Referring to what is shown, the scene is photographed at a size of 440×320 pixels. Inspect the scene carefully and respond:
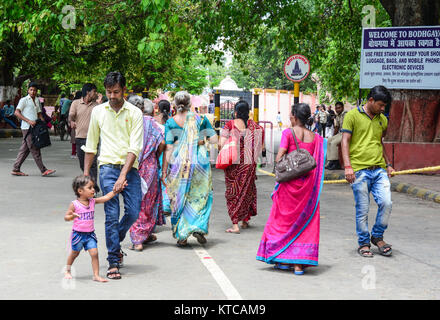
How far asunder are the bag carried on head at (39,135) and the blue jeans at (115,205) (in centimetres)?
828

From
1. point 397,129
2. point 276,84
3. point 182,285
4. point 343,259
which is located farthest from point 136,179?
point 276,84

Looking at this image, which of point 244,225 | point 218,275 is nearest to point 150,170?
point 244,225

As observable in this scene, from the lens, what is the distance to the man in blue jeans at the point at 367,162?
23.6 feet

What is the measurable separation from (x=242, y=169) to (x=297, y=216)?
2500 millimetres

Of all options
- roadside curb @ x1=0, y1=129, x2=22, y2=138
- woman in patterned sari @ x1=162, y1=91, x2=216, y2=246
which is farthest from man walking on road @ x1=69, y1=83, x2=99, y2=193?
roadside curb @ x1=0, y1=129, x2=22, y2=138

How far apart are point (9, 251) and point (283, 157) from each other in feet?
9.59

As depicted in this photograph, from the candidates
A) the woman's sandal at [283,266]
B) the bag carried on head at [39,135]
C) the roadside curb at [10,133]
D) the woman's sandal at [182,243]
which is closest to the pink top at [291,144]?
the woman's sandal at [283,266]

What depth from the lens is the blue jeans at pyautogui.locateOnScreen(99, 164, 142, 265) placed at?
6.05 m

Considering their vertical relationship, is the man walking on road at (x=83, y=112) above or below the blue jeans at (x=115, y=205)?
above

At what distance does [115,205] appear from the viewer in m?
6.07

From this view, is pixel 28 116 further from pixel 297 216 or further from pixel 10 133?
pixel 10 133

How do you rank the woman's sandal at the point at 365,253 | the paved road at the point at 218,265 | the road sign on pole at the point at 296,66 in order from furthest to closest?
1. the road sign on pole at the point at 296,66
2. the woman's sandal at the point at 365,253
3. the paved road at the point at 218,265

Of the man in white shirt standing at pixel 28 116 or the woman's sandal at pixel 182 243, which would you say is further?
the man in white shirt standing at pixel 28 116

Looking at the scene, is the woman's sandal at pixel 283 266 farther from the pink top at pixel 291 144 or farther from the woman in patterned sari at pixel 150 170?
the woman in patterned sari at pixel 150 170
